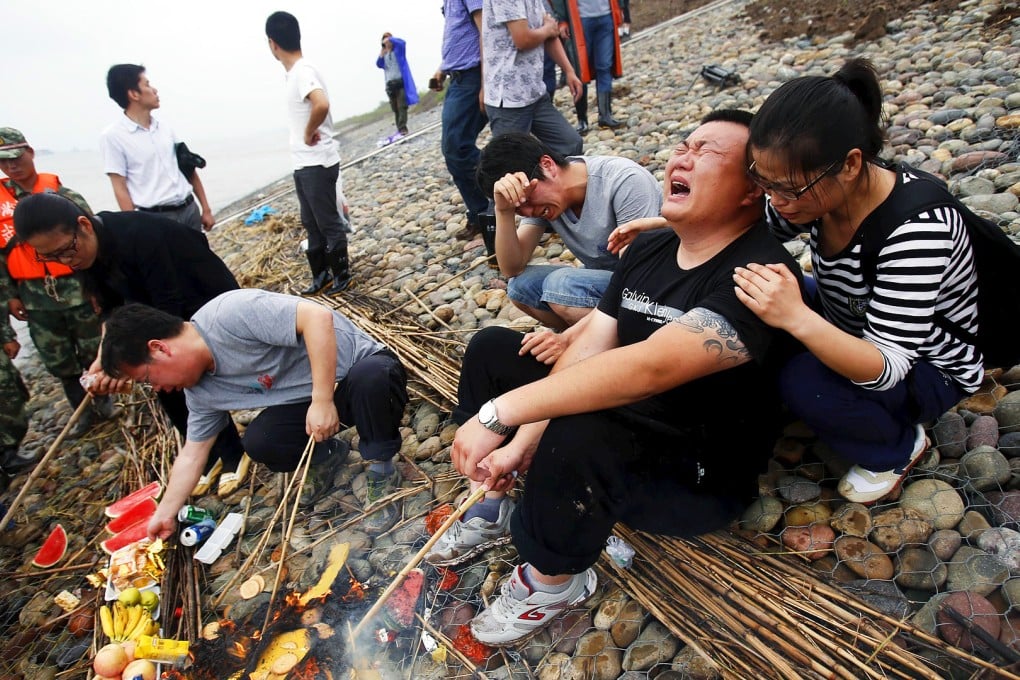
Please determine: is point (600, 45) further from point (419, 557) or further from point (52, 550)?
point (52, 550)

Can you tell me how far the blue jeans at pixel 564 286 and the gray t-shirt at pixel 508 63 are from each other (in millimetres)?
1681

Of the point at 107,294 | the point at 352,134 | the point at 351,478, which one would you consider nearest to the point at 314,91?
the point at 107,294

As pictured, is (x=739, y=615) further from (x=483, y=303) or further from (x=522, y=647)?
(x=483, y=303)

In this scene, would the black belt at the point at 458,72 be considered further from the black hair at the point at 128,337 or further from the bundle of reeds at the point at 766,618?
the bundle of reeds at the point at 766,618

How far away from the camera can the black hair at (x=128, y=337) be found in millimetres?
2260

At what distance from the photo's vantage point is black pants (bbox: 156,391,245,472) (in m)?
3.21

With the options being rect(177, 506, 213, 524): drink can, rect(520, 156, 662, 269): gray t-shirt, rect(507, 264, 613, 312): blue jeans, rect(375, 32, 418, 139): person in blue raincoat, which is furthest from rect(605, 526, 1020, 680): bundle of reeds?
rect(375, 32, 418, 139): person in blue raincoat

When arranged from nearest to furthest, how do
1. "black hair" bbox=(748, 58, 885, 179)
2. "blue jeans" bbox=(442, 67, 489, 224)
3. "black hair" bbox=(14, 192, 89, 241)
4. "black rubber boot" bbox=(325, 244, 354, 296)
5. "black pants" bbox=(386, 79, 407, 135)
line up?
1. "black hair" bbox=(748, 58, 885, 179)
2. "black hair" bbox=(14, 192, 89, 241)
3. "blue jeans" bbox=(442, 67, 489, 224)
4. "black rubber boot" bbox=(325, 244, 354, 296)
5. "black pants" bbox=(386, 79, 407, 135)

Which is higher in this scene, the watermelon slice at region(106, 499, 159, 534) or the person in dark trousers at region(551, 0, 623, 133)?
the person in dark trousers at region(551, 0, 623, 133)

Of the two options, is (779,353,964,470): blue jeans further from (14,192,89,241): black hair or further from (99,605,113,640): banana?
(14,192,89,241): black hair

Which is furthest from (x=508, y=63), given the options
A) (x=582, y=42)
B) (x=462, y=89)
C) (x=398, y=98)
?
(x=398, y=98)

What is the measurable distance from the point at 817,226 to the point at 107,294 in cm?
366

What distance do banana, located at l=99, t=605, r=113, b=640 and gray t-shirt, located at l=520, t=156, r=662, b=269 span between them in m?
2.69

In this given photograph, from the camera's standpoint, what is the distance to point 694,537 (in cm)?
196
